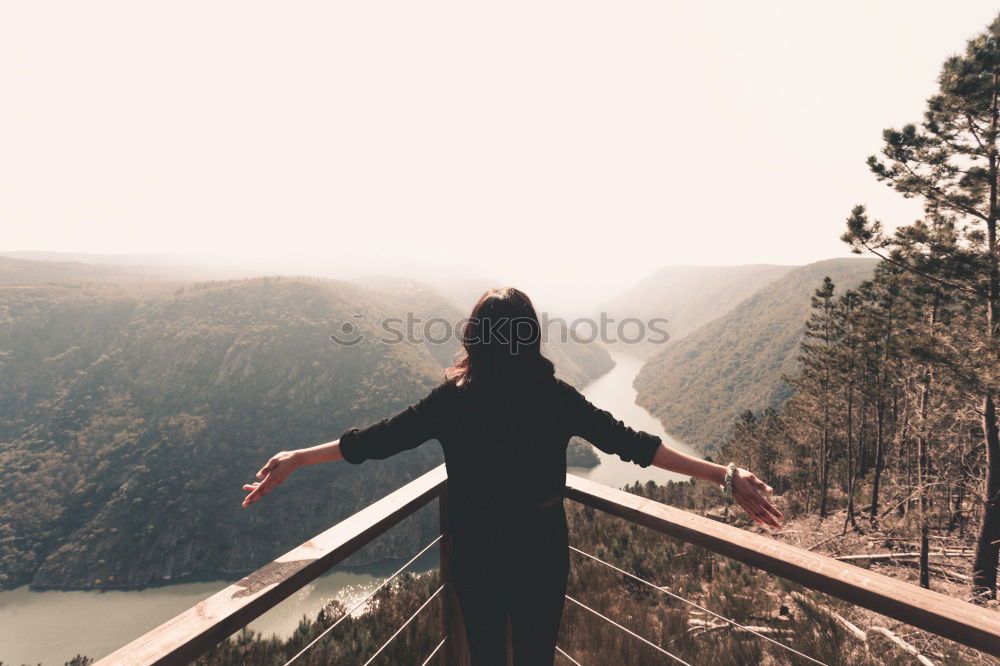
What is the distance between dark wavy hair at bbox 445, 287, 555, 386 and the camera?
5.36 feet

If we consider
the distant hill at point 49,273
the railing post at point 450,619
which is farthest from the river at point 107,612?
the distant hill at point 49,273

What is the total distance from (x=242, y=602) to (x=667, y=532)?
163 cm

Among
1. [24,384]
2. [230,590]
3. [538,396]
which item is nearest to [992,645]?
[538,396]

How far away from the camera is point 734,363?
88125 mm

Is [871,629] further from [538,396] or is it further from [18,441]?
[18,441]

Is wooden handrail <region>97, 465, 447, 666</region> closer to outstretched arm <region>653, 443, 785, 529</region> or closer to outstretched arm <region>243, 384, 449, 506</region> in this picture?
outstretched arm <region>243, 384, 449, 506</region>

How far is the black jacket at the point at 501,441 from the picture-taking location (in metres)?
1.58

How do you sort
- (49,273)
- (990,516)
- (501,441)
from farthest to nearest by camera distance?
(49,273) → (990,516) → (501,441)

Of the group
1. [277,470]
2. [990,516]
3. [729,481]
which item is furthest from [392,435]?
[990,516]

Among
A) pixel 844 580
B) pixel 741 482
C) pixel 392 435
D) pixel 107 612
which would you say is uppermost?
pixel 392 435

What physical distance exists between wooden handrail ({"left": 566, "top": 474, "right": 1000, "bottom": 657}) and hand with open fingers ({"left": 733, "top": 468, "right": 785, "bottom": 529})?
95 millimetres

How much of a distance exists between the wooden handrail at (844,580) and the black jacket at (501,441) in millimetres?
381

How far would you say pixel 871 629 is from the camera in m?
3.72

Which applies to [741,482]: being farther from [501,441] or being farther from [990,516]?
[990,516]
